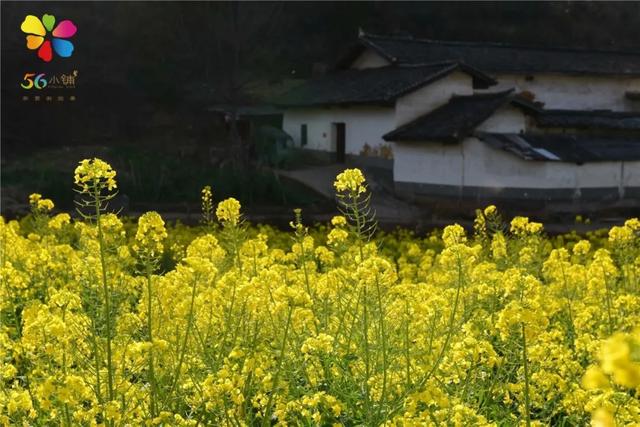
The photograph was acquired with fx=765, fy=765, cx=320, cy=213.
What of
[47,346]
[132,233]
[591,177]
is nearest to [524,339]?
[47,346]

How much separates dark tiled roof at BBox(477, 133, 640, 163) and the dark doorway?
5374mm

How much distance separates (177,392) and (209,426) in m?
0.28

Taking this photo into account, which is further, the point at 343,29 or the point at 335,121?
the point at 343,29

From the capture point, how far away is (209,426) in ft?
10.7

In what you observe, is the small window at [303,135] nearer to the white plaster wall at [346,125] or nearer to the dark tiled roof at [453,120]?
the white plaster wall at [346,125]

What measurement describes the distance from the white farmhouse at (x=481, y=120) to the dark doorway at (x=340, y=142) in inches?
1.2

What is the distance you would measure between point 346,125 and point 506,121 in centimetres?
466

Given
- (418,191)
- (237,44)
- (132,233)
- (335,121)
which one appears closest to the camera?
(132,233)

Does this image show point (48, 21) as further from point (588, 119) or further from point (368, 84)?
point (588, 119)

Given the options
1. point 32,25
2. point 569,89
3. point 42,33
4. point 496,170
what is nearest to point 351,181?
point 32,25

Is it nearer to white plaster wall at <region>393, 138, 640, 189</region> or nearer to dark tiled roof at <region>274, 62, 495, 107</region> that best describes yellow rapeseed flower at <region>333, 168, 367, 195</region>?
white plaster wall at <region>393, 138, 640, 189</region>

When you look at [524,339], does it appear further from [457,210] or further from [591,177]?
[591,177]

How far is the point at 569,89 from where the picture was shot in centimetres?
2088

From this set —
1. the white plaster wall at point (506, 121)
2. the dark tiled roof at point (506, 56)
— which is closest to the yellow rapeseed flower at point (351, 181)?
the white plaster wall at point (506, 121)
